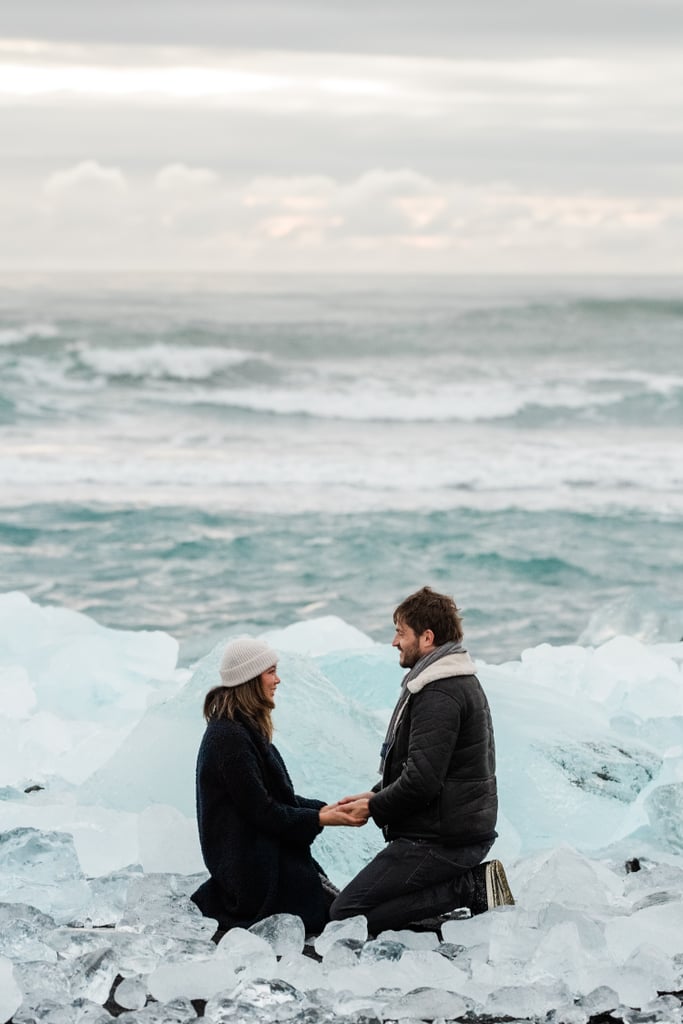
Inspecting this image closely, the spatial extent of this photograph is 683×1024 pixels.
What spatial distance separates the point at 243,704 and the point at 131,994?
95cm

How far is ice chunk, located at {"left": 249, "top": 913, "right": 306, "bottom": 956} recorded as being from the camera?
14.3 ft

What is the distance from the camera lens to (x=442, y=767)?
4.48 m

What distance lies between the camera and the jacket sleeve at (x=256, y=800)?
448 cm

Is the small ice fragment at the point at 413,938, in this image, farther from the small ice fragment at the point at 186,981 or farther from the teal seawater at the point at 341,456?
the teal seawater at the point at 341,456

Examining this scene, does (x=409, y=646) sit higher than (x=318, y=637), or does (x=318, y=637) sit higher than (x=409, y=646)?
(x=409, y=646)

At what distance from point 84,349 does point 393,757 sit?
29890mm

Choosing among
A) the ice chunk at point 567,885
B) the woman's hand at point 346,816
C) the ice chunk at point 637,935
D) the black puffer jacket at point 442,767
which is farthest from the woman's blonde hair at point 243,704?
the ice chunk at point 637,935

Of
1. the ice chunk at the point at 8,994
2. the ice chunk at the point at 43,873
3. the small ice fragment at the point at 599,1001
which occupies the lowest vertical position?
the ice chunk at the point at 43,873

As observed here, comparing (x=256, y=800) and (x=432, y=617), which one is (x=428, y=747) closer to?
(x=432, y=617)

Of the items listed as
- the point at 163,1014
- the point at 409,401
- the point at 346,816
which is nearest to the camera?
the point at 163,1014

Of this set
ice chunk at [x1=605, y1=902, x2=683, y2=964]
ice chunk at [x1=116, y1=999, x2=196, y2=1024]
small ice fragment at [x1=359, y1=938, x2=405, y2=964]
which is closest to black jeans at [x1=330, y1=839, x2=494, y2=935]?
small ice fragment at [x1=359, y1=938, x2=405, y2=964]

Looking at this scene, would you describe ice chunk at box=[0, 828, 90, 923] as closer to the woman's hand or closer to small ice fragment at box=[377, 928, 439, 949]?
the woman's hand

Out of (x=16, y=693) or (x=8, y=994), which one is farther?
(x=16, y=693)

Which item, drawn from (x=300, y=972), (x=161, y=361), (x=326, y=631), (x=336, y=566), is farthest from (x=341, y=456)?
(x=300, y=972)
